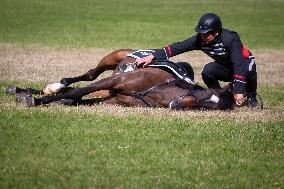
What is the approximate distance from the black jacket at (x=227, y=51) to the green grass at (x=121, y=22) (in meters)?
11.2

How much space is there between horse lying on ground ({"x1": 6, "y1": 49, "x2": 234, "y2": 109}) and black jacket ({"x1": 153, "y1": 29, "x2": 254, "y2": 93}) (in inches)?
10.4

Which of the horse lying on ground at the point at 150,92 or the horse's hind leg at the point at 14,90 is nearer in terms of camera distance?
the horse lying on ground at the point at 150,92

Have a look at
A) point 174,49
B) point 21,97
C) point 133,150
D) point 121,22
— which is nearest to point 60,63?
point 174,49

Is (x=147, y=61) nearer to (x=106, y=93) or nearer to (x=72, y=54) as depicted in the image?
(x=106, y=93)

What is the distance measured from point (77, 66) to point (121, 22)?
13746mm

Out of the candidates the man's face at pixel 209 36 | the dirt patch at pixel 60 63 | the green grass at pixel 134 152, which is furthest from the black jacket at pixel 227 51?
the dirt patch at pixel 60 63

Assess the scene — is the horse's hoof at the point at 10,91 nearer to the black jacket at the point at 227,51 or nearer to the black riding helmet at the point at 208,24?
the black jacket at the point at 227,51

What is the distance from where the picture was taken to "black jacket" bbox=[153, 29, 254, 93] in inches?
391

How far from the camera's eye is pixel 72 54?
19.1 meters

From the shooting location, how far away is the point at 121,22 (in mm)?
29938

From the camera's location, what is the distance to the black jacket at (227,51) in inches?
391

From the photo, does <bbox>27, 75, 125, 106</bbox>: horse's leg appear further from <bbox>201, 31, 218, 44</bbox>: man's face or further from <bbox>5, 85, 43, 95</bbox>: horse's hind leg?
<bbox>201, 31, 218, 44</bbox>: man's face

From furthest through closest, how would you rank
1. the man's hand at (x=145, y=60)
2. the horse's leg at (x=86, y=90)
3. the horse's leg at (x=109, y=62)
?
the horse's leg at (x=109, y=62) < the man's hand at (x=145, y=60) < the horse's leg at (x=86, y=90)

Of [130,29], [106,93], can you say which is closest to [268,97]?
[106,93]
